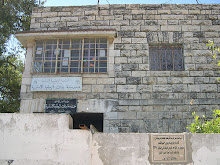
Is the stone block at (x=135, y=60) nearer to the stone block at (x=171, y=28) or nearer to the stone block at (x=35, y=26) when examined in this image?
the stone block at (x=171, y=28)

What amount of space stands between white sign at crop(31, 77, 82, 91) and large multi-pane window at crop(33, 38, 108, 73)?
0.35 m

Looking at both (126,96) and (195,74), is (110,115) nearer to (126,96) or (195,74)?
(126,96)

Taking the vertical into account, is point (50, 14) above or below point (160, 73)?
above

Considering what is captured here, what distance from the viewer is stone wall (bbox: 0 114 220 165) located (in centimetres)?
561

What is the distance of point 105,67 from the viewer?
965cm

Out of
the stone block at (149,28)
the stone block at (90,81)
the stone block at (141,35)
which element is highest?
the stone block at (149,28)

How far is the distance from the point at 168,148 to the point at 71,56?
17.7 feet

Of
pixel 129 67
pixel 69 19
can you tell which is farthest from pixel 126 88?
pixel 69 19

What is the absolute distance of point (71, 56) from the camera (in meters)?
9.84

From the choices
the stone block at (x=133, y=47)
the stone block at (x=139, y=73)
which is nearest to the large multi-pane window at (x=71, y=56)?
the stone block at (x=133, y=47)

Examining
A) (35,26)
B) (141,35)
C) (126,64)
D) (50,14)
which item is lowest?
(126,64)

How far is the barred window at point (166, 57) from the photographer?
964 cm

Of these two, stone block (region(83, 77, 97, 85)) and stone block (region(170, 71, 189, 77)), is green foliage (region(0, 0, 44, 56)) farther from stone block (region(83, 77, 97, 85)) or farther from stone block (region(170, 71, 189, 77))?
stone block (region(170, 71, 189, 77))

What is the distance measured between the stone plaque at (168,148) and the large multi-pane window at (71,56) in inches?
171
